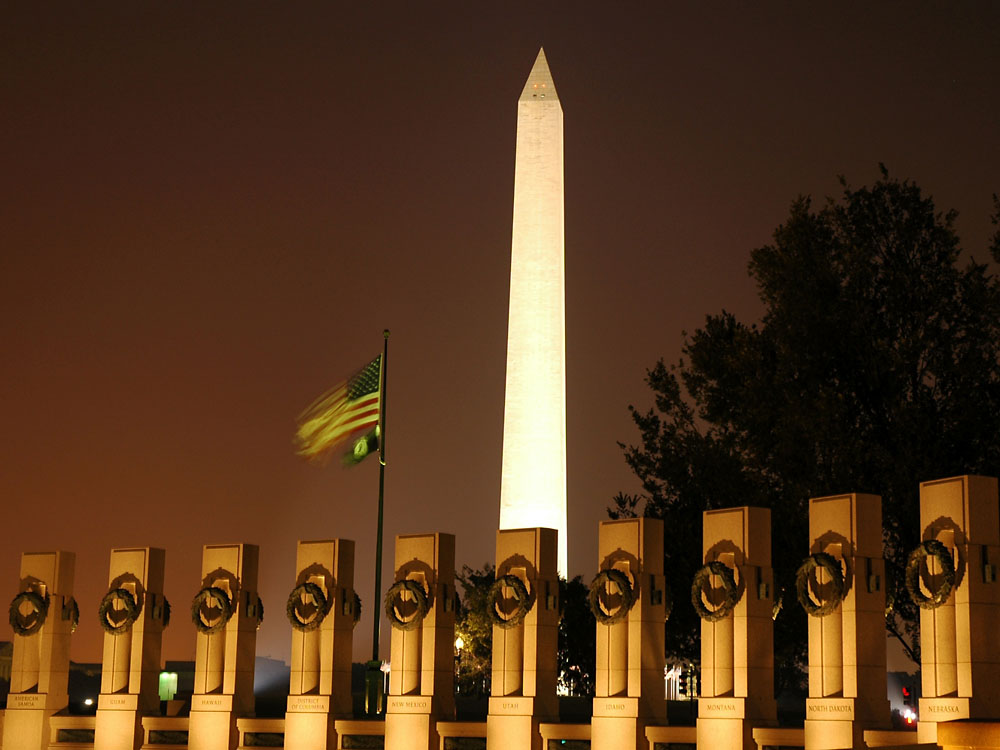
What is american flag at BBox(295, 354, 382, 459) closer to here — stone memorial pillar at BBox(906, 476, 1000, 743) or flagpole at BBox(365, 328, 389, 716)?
flagpole at BBox(365, 328, 389, 716)

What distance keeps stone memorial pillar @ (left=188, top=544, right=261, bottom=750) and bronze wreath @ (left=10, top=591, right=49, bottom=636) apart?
4697 millimetres

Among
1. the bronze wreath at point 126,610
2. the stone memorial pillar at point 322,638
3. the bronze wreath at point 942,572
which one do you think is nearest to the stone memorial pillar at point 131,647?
the bronze wreath at point 126,610

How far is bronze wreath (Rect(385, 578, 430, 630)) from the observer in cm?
3334

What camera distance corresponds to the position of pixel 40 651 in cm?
3900

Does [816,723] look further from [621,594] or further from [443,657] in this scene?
[443,657]

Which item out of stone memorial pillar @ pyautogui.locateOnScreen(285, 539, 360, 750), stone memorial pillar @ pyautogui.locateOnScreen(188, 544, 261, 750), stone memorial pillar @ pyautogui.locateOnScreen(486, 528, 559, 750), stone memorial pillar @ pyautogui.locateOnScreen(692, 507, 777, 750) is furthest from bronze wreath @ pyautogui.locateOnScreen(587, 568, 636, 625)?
stone memorial pillar @ pyautogui.locateOnScreen(188, 544, 261, 750)

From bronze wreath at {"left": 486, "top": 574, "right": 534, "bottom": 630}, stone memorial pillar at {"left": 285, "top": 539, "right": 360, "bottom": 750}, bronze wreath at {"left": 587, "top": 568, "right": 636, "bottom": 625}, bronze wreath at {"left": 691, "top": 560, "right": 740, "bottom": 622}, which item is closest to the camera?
bronze wreath at {"left": 691, "top": 560, "right": 740, "bottom": 622}

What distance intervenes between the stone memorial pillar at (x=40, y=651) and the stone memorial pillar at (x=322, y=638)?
708cm

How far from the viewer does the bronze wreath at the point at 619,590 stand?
102ft

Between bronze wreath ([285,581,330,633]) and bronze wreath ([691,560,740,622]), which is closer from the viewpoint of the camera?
bronze wreath ([691,560,740,622])

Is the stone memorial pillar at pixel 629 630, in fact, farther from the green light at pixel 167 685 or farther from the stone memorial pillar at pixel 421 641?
the green light at pixel 167 685

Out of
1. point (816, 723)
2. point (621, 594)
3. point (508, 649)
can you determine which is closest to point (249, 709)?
point (508, 649)

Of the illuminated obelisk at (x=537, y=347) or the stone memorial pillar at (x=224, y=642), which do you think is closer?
the stone memorial pillar at (x=224, y=642)

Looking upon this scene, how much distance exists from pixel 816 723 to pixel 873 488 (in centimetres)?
1452
